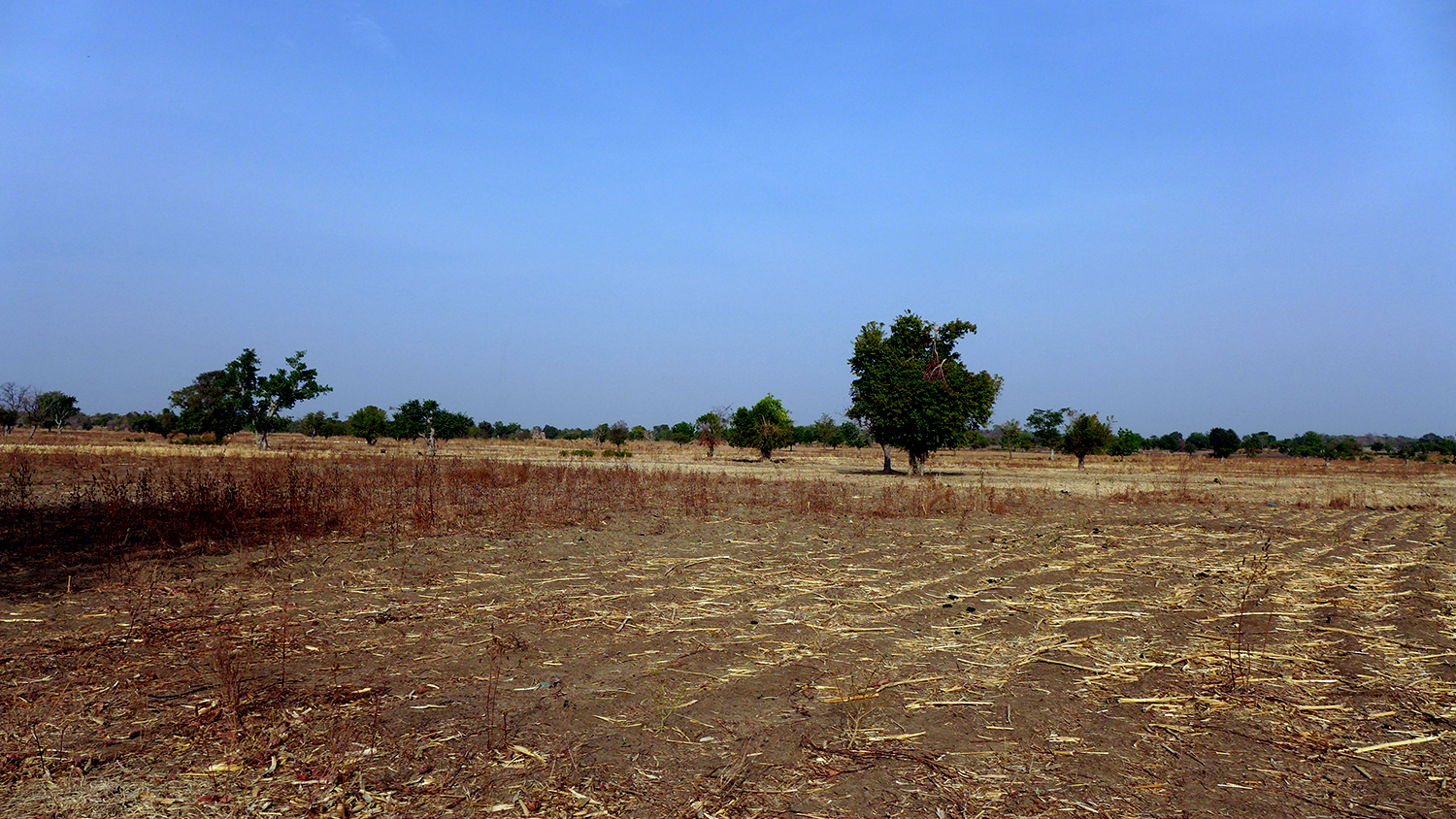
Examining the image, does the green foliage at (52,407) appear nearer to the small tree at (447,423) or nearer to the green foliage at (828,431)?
the small tree at (447,423)

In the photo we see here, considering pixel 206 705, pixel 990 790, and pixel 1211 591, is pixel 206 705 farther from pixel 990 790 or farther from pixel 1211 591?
pixel 1211 591

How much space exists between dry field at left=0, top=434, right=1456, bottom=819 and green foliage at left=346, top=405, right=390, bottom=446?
52975mm

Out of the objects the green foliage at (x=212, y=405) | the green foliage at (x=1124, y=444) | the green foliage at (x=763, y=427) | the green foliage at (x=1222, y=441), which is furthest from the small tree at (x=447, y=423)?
the green foliage at (x=1222, y=441)

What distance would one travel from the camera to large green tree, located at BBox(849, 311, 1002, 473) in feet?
107

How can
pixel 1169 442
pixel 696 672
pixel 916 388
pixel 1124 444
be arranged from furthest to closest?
pixel 1169 442 → pixel 1124 444 → pixel 916 388 → pixel 696 672

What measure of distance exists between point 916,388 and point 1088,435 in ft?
65.8

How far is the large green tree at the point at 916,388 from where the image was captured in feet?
107

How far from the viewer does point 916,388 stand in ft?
108

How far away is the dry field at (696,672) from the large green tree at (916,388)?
21576 millimetres

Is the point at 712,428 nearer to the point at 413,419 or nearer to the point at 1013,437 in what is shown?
the point at 413,419

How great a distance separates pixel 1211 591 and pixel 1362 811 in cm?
504

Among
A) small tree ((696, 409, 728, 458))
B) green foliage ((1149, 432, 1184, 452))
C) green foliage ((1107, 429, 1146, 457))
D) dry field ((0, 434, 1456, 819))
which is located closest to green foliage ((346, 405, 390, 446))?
small tree ((696, 409, 728, 458))

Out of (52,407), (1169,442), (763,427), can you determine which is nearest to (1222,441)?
(1169,442)

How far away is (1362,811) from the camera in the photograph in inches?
136
